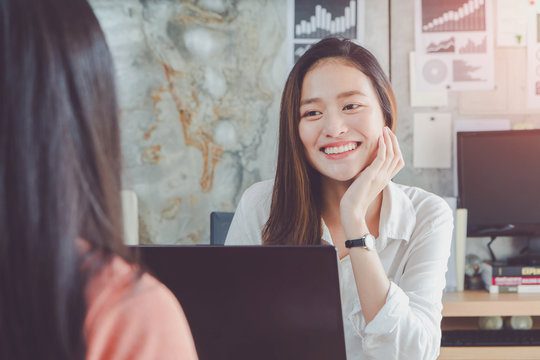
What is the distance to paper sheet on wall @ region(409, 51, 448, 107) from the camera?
254 cm

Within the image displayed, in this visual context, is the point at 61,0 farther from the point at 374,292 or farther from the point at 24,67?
the point at 374,292

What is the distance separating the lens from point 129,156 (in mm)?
2562

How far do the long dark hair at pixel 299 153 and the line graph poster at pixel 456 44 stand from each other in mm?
1295

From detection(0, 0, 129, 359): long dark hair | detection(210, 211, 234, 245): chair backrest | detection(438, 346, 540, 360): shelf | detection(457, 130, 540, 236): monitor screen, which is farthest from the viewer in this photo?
detection(457, 130, 540, 236): monitor screen

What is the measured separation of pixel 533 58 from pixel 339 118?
1630 millimetres

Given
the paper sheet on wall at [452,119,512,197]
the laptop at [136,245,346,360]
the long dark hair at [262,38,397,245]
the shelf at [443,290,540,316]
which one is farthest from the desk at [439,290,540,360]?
the laptop at [136,245,346,360]

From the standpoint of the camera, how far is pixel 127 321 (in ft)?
1.36

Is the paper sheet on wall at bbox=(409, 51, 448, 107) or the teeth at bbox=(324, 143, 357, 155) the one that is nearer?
the teeth at bbox=(324, 143, 357, 155)

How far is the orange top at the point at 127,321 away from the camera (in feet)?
1.36

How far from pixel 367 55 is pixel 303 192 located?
337mm

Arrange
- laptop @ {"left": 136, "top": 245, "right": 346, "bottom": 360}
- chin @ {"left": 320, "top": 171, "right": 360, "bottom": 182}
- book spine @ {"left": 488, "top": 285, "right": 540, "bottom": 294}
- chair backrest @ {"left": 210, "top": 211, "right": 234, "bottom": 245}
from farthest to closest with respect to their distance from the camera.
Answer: book spine @ {"left": 488, "top": 285, "right": 540, "bottom": 294} < chair backrest @ {"left": 210, "top": 211, "right": 234, "bottom": 245} < chin @ {"left": 320, "top": 171, "right": 360, "bottom": 182} < laptop @ {"left": 136, "top": 245, "right": 346, "bottom": 360}

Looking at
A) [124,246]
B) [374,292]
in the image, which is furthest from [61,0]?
[374,292]

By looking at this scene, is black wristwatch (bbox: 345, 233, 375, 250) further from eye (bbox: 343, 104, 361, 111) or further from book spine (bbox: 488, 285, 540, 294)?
book spine (bbox: 488, 285, 540, 294)

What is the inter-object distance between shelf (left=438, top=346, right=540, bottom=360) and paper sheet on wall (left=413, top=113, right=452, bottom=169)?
0.81m
